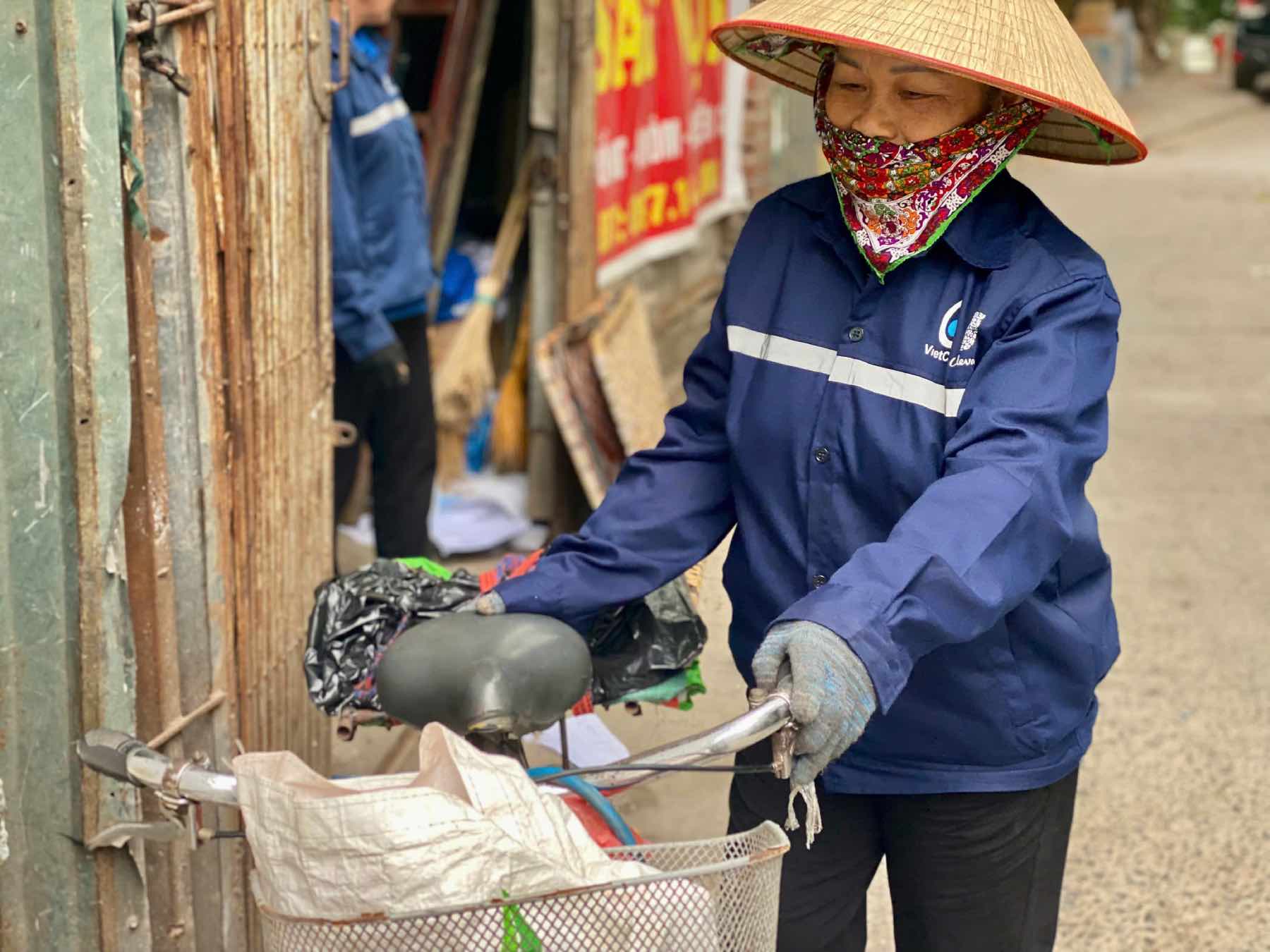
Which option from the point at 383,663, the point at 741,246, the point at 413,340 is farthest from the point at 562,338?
the point at 383,663

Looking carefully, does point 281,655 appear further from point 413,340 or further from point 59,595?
point 413,340

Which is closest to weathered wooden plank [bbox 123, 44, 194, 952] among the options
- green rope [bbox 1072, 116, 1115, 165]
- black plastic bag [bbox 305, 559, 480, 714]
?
black plastic bag [bbox 305, 559, 480, 714]

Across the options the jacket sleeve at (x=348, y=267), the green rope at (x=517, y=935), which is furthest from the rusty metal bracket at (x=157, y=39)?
the jacket sleeve at (x=348, y=267)

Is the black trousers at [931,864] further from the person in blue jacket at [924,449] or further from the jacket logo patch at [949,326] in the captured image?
the jacket logo patch at [949,326]

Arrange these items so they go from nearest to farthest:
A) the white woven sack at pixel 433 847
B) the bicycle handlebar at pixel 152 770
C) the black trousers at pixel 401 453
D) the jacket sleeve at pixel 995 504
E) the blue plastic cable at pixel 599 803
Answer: the white woven sack at pixel 433 847, the bicycle handlebar at pixel 152 770, the jacket sleeve at pixel 995 504, the blue plastic cable at pixel 599 803, the black trousers at pixel 401 453

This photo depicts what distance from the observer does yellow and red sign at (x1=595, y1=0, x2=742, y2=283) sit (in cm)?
590

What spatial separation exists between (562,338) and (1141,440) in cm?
342

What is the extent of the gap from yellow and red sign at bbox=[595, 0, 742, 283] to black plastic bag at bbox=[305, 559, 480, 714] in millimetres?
3746

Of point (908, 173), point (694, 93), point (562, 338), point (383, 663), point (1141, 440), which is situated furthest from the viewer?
point (1141, 440)

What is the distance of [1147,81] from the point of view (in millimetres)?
29484

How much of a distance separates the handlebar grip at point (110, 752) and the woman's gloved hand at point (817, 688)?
0.63m

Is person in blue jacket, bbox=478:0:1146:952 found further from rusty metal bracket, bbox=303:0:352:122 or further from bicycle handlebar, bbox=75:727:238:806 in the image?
rusty metal bracket, bbox=303:0:352:122

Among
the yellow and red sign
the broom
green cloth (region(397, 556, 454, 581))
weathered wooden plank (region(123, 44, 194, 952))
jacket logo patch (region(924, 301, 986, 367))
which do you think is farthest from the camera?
the broom

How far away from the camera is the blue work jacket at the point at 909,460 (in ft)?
6.38
